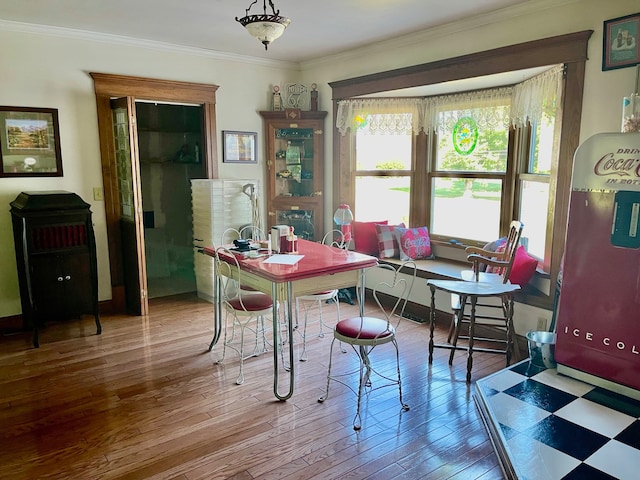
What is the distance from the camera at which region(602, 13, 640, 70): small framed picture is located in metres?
2.84

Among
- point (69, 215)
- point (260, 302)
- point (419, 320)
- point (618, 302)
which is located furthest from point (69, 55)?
point (618, 302)

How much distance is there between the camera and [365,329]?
2.75 meters

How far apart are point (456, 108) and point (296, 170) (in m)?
1.87

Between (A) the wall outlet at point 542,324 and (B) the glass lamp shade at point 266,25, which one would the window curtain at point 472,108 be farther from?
(B) the glass lamp shade at point 266,25

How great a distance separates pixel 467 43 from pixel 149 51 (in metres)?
2.94

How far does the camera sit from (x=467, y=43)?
3.88m

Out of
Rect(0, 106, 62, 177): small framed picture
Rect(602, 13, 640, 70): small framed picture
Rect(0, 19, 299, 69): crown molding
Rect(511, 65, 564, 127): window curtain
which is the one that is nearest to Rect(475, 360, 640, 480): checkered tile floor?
Rect(602, 13, 640, 70): small framed picture

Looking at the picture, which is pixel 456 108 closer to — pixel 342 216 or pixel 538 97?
pixel 538 97

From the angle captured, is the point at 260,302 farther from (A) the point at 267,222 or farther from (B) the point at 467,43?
(B) the point at 467,43

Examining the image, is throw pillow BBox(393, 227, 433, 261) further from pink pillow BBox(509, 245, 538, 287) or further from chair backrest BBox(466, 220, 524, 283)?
pink pillow BBox(509, 245, 538, 287)

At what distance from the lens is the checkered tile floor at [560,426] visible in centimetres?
184

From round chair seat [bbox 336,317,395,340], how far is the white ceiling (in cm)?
226

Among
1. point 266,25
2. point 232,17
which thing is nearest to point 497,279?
point 266,25

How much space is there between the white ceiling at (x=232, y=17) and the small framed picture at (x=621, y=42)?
2.47 ft
